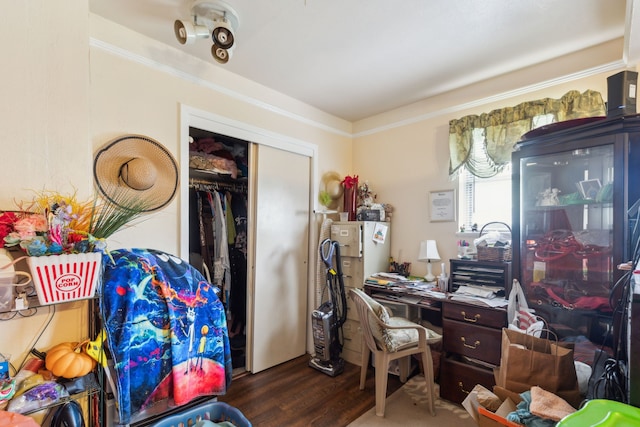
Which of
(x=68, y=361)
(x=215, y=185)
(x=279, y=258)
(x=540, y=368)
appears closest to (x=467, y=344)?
(x=540, y=368)

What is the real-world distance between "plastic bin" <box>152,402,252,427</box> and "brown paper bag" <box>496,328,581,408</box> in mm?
1233

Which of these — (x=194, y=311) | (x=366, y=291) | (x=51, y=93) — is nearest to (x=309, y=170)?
(x=366, y=291)

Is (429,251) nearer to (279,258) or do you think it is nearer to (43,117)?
(279,258)

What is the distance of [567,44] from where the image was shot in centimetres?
206

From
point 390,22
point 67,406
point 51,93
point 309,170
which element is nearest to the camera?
point 67,406

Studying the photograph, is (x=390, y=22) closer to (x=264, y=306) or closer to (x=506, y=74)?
(x=506, y=74)

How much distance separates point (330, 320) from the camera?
265 centimetres

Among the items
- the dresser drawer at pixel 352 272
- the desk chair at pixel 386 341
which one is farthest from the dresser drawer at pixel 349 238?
the desk chair at pixel 386 341

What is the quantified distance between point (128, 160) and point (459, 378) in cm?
274

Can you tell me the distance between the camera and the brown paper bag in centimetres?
129

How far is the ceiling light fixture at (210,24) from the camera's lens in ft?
5.51

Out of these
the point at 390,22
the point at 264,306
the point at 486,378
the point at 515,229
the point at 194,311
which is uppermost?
the point at 390,22

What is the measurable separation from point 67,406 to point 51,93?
1215 millimetres

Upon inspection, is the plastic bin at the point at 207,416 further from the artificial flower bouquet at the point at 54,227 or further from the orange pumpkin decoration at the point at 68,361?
the artificial flower bouquet at the point at 54,227
